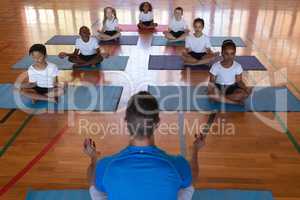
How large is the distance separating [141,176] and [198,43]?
311 cm

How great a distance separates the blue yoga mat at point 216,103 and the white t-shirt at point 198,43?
700 millimetres

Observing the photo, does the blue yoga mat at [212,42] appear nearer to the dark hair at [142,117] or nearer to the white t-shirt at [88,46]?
the white t-shirt at [88,46]

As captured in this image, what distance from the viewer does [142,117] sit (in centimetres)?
124

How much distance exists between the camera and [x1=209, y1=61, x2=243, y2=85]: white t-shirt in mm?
3164

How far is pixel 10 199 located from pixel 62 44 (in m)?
3.26

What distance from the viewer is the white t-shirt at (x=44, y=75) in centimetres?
319

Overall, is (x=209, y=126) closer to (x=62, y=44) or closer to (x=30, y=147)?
(x=30, y=147)

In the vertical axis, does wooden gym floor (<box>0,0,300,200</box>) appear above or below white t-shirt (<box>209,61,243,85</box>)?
below

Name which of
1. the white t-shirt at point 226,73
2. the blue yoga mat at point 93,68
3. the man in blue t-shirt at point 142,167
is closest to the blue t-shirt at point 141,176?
the man in blue t-shirt at point 142,167

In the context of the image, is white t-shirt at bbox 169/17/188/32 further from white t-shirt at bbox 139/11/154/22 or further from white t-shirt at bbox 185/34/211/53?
white t-shirt at bbox 185/34/211/53

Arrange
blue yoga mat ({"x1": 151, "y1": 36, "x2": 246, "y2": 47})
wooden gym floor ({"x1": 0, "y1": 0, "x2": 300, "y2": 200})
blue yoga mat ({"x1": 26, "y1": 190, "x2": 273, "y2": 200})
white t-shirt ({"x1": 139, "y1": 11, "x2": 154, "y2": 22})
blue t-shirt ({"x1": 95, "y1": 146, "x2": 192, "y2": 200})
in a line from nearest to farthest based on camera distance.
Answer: blue t-shirt ({"x1": 95, "y1": 146, "x2": 192, "y2": 200}) < blue yoga mat ({"x1": 26, "y1": 190, "x2": 273, "y2": 200}) < wooden gym floor ({"x1": 0, "y1": 0, "x2": 300, "y2": 200}) < blue yoga mat ({"x1": 151, "y1": 36, "x2": 246, "y2": 47}) < white t-shirt ({"x1": 139, "y1": 11, "x2": 154, "y2": 22})

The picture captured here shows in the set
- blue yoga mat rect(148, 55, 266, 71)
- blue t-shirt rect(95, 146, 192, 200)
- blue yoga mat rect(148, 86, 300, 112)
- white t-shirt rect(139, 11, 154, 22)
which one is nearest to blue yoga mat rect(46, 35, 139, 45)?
white t-shirt rect(139, 11, 154, 22)

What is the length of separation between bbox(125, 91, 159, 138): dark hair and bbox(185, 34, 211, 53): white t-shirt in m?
2.91

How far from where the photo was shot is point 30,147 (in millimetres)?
2594
